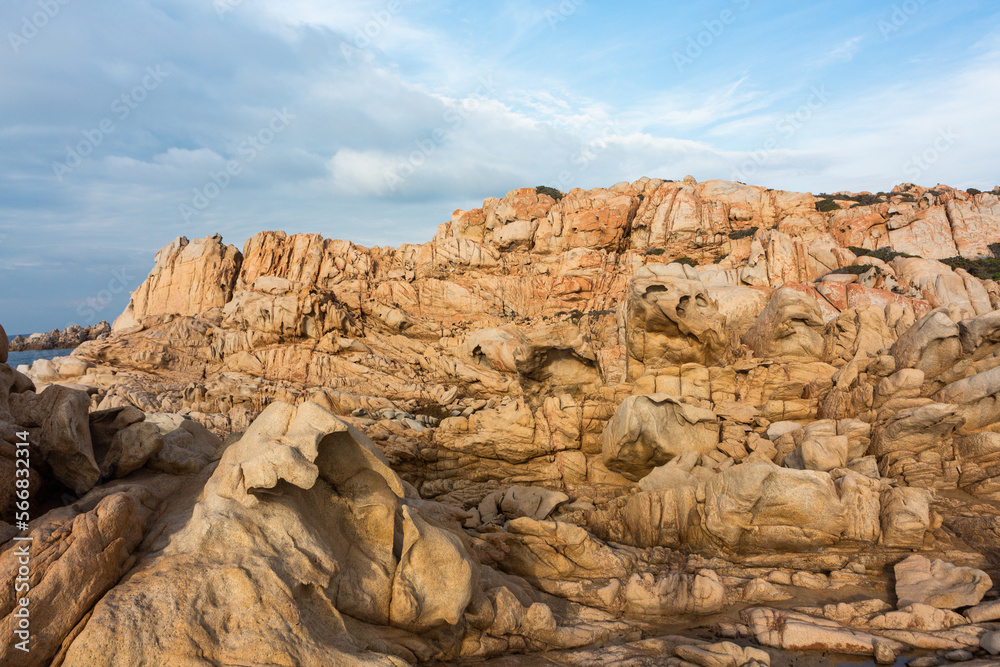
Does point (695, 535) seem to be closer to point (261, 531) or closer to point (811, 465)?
point (811, 465)

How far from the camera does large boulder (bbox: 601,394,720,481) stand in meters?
16.3

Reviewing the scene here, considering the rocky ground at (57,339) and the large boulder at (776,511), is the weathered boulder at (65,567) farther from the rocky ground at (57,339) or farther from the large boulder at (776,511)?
the rocky ground at (57,339)

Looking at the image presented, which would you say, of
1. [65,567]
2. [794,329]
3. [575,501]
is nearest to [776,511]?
[575,501]

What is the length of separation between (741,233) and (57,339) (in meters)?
76.6

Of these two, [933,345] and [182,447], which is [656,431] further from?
[182,447]

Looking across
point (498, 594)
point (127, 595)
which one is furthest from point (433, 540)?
point (127, 595)

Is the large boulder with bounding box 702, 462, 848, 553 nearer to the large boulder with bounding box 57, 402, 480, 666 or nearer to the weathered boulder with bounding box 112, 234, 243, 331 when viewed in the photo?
the large boulder with bounding box 57, 402, 480, 666

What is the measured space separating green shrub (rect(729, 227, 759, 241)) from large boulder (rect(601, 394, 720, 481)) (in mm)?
38603

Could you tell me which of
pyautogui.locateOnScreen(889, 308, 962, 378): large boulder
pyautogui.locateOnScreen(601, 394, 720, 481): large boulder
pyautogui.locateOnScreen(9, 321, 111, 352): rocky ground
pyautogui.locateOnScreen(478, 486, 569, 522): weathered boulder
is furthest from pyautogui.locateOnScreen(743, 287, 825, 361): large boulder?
pyautogui.locateOnScreen(9, 321, 111, 352): rocky ground

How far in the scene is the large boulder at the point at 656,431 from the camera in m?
16.3

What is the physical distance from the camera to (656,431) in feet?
53.2

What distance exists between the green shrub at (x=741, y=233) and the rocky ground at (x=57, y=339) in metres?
67.6

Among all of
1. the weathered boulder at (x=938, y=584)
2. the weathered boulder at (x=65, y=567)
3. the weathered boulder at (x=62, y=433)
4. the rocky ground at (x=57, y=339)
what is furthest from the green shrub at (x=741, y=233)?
the rocky ground at (x=57, y=339)

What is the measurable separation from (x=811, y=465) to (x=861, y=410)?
3.88 meters
